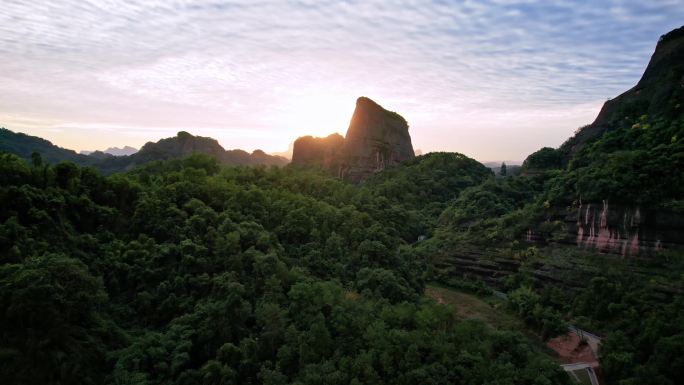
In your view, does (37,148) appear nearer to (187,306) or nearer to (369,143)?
(369,143)

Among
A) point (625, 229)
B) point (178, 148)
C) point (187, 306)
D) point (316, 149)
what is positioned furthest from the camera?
point (178, 148)

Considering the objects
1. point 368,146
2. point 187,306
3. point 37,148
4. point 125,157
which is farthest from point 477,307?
point 37,148

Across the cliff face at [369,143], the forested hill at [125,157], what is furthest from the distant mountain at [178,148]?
the cliff face at [369,143]

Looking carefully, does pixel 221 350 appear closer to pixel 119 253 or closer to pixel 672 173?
pixel 119 253

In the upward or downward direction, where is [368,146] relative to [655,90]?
downward

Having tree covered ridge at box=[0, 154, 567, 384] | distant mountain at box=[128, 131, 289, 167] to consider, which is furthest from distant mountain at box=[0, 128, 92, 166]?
tree covered ridge at box=[0, 154, 567, 384]

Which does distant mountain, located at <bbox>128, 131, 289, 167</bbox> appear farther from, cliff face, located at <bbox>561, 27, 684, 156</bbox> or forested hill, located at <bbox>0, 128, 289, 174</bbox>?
cliff face, located at <bbox>561, 27, 684, 156</bbox>

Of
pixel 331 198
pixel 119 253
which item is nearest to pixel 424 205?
pixel 331 198

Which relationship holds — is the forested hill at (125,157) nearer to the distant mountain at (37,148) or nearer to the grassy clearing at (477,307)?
the distant mountain at (37,148)
